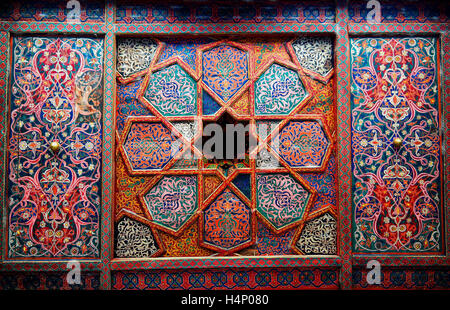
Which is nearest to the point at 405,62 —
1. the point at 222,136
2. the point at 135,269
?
the point at 222,136

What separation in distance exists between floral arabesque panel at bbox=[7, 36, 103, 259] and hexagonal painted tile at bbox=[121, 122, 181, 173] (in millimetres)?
252

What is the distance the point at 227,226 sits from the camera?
8.87ft

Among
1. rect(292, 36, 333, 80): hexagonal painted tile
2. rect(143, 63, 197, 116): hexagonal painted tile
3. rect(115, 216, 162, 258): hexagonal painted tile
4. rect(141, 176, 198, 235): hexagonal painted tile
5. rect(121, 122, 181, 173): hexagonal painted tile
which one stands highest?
rect(292, 36, 333, 80): hexagonal painted tile

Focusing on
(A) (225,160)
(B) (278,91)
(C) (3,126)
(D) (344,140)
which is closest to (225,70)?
(B) (278,91)

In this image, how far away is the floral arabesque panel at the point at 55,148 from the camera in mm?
2625

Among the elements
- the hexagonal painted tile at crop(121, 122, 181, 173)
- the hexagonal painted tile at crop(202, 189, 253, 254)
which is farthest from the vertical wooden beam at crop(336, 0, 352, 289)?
the hexagonal painted tile at crop(121, 122, 181, 173)

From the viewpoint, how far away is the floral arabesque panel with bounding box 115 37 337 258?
270 centimetres

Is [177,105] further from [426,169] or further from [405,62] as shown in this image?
[426,169]

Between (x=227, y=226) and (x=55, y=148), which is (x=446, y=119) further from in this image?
(x=55, y=148)

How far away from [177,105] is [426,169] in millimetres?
2195

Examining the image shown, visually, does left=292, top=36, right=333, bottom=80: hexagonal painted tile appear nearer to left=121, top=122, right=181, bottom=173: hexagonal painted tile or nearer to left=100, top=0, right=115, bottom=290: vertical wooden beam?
left=121, top=122, right=181, bottom=173: hexagonal painted tile

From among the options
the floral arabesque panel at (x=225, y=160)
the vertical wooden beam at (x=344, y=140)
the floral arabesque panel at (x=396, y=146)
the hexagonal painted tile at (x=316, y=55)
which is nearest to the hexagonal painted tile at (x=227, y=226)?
the floral arabesque panel at (x=225, y=160)

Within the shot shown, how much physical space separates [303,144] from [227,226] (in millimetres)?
967

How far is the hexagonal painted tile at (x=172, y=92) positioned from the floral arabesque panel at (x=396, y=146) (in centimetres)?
140
